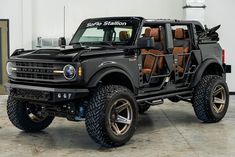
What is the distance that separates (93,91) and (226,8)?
6997 mm

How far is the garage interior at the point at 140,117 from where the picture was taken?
18.5 ft

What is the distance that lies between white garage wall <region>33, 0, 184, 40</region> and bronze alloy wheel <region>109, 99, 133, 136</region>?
238 inches

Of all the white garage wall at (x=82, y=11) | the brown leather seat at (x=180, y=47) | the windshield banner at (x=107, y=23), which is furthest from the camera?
the white garage wall at (x=82, y=11)

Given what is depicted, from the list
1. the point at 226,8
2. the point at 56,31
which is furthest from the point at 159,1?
the point at 56,31

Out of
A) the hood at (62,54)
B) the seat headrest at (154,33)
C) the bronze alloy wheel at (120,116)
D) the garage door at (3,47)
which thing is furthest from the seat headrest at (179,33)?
the garage door at (3,47)

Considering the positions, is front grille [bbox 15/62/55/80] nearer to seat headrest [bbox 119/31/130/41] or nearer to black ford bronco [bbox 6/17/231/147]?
black ford bronco [bbox 6/17/231/147]

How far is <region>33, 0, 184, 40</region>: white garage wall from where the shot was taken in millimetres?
11406

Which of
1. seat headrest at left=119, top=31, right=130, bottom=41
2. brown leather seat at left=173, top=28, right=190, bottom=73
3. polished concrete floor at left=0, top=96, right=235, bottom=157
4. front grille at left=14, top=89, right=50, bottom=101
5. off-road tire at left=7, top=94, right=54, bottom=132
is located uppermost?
seat headrest at left=119, top=31, right=130, bottom=41

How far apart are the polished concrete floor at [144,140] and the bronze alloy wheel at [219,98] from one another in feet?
0.82

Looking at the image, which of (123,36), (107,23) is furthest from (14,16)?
(123,36)

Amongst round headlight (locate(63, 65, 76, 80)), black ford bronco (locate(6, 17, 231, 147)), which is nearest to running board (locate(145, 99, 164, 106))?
black ford bronco (locate(6, 17, 231, 147))

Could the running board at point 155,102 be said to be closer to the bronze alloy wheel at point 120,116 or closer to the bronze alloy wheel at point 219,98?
the bronze alloy wheel at point 120,116

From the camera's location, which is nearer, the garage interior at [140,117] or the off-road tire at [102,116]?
the off-road tire at [102,116]

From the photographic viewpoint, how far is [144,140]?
612 cm
